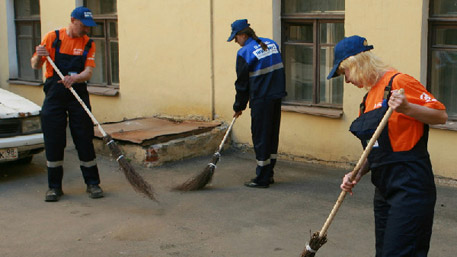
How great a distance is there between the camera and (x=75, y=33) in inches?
282

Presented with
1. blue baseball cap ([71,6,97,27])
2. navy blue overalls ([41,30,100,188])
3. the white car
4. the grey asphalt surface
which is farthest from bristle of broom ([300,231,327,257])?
the white car

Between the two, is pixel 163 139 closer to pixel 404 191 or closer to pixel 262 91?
pixel 262 91

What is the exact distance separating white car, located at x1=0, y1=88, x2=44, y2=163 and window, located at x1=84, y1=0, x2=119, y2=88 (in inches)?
121

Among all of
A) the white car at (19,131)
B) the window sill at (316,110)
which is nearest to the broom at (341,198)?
the window sill at (316,110)

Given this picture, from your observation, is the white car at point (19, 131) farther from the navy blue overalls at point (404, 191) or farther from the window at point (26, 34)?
the navy blue overalls at point (404, 191)

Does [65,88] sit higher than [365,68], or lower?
lower

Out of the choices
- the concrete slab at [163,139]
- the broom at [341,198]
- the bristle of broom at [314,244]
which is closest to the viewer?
the broom at [341,198]

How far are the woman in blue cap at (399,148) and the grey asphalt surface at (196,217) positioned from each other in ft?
5.46

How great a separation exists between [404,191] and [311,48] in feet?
17.1

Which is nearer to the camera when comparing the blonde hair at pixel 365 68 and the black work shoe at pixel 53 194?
the blonde hair at pixel 365 68

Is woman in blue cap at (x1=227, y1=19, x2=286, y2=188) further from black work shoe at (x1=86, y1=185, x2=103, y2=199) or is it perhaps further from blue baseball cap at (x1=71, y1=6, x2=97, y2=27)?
black work shoe at (x1=86, y1=185, x2=103, y2=199)

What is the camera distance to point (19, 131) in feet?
26.8

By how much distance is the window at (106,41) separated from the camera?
11367mm

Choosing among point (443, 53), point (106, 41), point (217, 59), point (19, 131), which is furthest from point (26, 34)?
point (443, 53)
